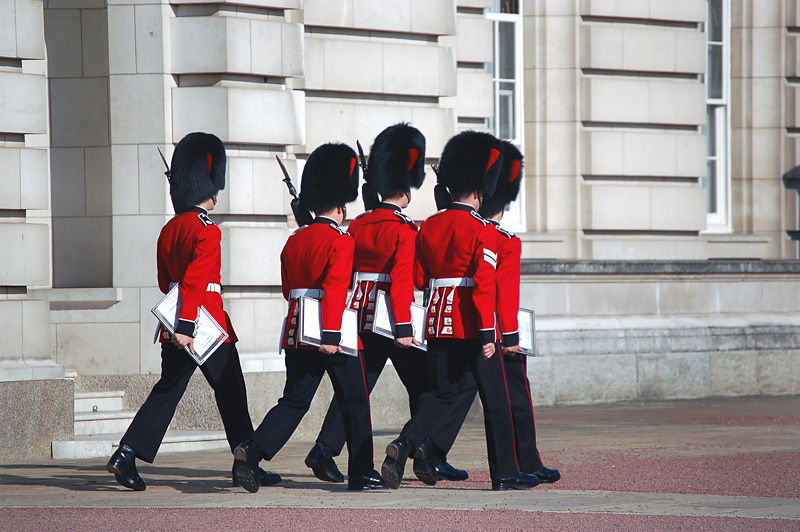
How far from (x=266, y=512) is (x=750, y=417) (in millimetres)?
5695

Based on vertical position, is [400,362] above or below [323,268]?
below

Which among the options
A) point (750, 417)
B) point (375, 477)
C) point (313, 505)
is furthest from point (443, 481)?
point (750, 417)

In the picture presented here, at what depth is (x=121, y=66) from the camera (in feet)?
33.7

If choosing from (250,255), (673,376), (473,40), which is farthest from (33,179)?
(673,376)

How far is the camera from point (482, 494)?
23.8ft

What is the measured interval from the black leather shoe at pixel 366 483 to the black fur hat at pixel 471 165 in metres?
1.58

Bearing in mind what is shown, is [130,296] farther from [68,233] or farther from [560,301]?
[560,301]

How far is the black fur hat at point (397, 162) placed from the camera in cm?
808

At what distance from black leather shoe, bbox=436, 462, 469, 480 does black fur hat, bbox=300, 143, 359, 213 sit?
1.54 metres

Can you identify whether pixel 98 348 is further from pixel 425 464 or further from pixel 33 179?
pixel 425 464

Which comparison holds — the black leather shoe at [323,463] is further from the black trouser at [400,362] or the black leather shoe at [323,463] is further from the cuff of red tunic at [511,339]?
the cuff of red tunic at [511,339]

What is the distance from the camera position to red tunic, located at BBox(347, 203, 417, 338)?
777 centimetres

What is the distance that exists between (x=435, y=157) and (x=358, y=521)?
5609 mm

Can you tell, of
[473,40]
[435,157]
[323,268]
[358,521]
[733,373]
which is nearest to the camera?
[358,521]
